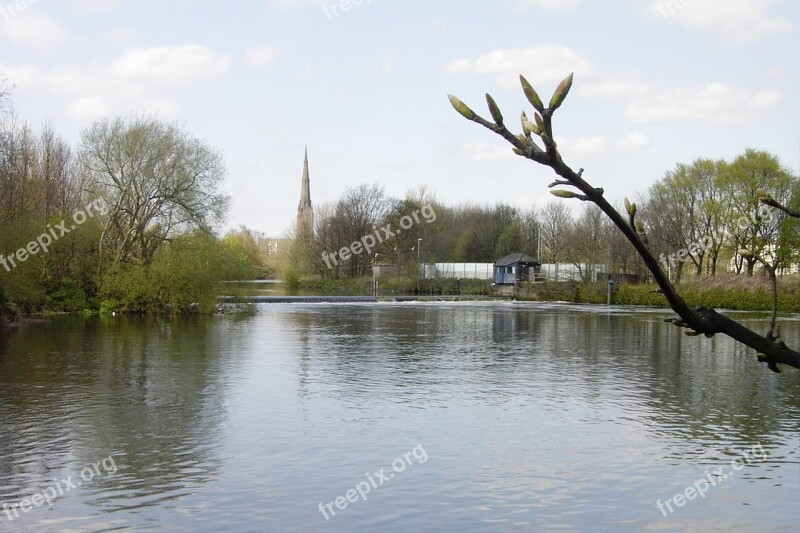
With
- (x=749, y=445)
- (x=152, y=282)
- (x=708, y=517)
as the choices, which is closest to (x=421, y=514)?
(x=708, y=517)

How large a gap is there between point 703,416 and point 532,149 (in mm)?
13180

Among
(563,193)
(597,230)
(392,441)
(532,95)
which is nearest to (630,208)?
(563,193)

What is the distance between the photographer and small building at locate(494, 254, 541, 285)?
242 feet

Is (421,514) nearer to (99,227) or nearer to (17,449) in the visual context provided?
(17,449)

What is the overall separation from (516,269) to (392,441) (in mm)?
62939

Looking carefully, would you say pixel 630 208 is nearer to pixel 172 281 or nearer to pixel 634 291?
pixel 172 281

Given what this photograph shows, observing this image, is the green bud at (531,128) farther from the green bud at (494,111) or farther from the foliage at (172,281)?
the foliage at (172,281)

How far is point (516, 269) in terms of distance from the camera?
73812 millimetres

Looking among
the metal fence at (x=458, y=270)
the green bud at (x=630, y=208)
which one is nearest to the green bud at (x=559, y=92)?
the green bud at (x=630, y=208)

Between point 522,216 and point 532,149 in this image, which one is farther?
point 522,216

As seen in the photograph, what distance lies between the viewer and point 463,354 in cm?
2403

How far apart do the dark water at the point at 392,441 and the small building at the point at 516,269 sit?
50130 mm

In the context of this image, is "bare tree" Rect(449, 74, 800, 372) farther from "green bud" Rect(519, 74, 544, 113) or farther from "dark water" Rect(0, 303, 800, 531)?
"dark water" Rect(0, 303, 800, 531)

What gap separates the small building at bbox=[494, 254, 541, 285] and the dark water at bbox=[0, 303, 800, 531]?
5013cm
